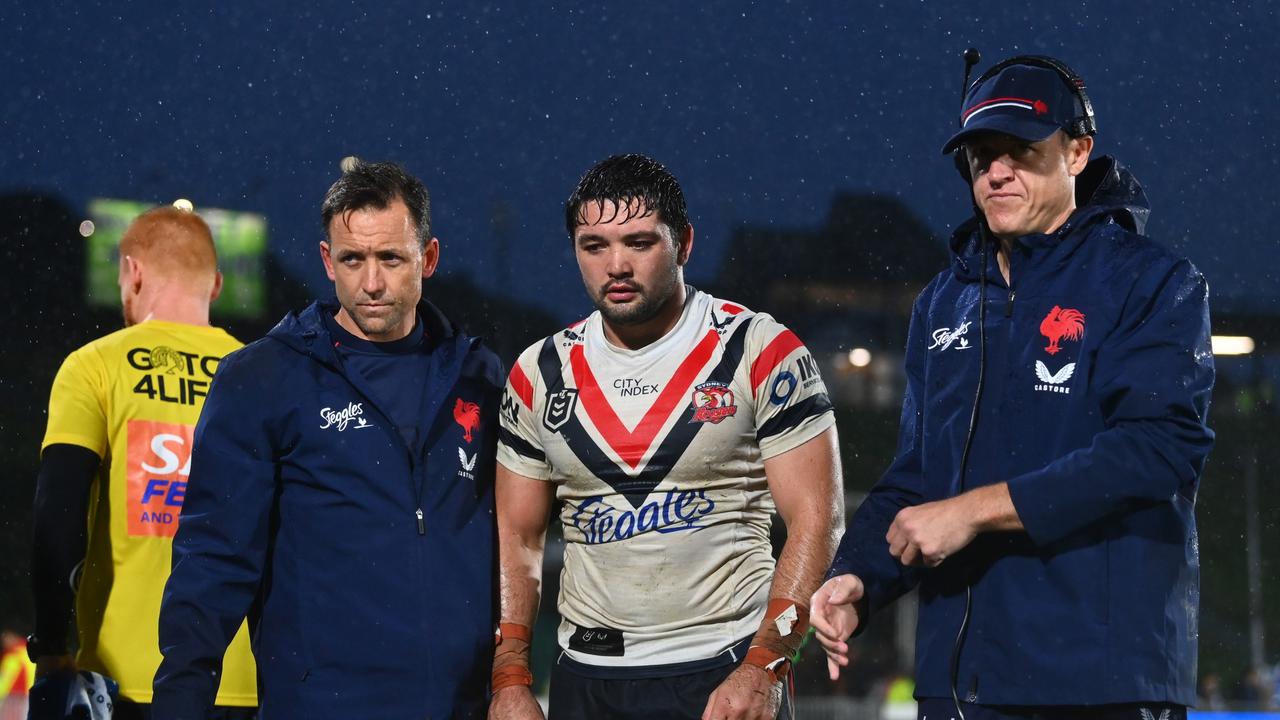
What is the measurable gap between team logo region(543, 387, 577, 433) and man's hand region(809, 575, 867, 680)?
1027mm

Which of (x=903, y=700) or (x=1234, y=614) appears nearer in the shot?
(x=903, y=700)

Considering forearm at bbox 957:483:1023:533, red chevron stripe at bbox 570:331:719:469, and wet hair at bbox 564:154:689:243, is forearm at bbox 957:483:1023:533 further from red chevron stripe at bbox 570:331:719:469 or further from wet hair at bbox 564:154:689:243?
wet hair at bbox 564:154:689:243

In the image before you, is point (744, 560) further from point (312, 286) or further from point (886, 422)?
point (312, 286)

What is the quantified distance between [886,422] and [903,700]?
50.0 ft

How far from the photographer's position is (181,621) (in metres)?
3.73

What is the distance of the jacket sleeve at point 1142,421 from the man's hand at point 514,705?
154 cm

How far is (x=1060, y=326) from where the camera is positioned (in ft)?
9.66

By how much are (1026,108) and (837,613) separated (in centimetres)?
121

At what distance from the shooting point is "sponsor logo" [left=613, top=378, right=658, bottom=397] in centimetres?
384

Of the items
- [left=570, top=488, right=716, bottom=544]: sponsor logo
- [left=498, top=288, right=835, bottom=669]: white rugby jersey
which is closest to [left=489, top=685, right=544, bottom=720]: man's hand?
[left=498, top=288, right=835, bottom=669]: white rugby jersey

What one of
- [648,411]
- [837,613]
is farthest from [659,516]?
[837,613]

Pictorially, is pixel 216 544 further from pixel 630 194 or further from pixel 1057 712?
pixel 1057 712

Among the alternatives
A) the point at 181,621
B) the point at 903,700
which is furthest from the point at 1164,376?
the point at 903,700

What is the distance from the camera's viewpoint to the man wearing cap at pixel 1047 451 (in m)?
2.76
